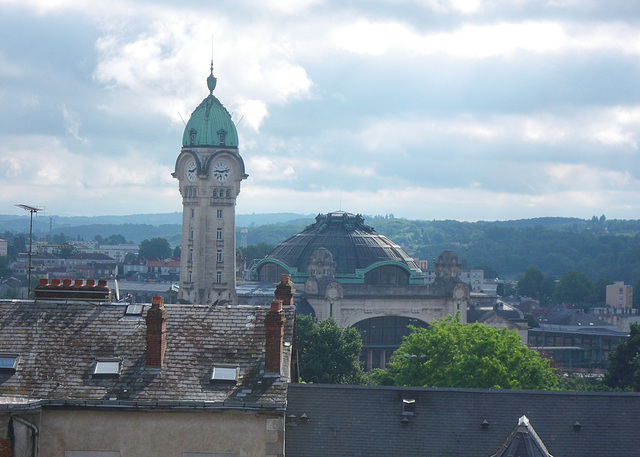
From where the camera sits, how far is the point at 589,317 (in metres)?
187

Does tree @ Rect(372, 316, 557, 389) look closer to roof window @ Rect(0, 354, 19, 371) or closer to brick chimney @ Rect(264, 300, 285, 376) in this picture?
brick chimney @ Rect(264, 300, 285, 376)

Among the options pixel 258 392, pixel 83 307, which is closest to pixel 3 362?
pixel 83 307

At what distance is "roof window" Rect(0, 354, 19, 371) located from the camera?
33.0 m

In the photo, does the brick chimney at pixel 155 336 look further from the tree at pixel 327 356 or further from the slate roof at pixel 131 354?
the tree at pixel 327 356

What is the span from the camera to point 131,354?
3384 cm

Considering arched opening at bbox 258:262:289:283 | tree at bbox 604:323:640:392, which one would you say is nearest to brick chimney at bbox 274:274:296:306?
→ tree at bbox 604:323:640:392

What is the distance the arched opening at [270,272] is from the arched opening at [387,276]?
9.86m

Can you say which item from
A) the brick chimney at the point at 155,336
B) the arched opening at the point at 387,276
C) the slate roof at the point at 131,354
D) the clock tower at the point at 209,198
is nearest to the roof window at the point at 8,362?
the slate roof at the point at 131,354

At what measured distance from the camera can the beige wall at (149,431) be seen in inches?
1260

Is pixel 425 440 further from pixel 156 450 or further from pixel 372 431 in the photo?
pixel 156 450

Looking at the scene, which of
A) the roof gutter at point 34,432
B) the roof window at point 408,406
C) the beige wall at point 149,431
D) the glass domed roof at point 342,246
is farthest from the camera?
the glass domed roof at point 342,246

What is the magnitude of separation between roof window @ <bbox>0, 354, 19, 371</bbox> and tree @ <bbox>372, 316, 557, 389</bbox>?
90.1 feet

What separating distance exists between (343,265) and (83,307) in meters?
102

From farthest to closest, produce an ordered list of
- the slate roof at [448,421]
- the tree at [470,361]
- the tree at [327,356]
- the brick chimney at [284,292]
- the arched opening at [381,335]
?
the arched opening at [381,335] < the tree at [327,356] < the tree at [470,361] < the brick chimney at [284,292] < the slate roof at [448,421]
